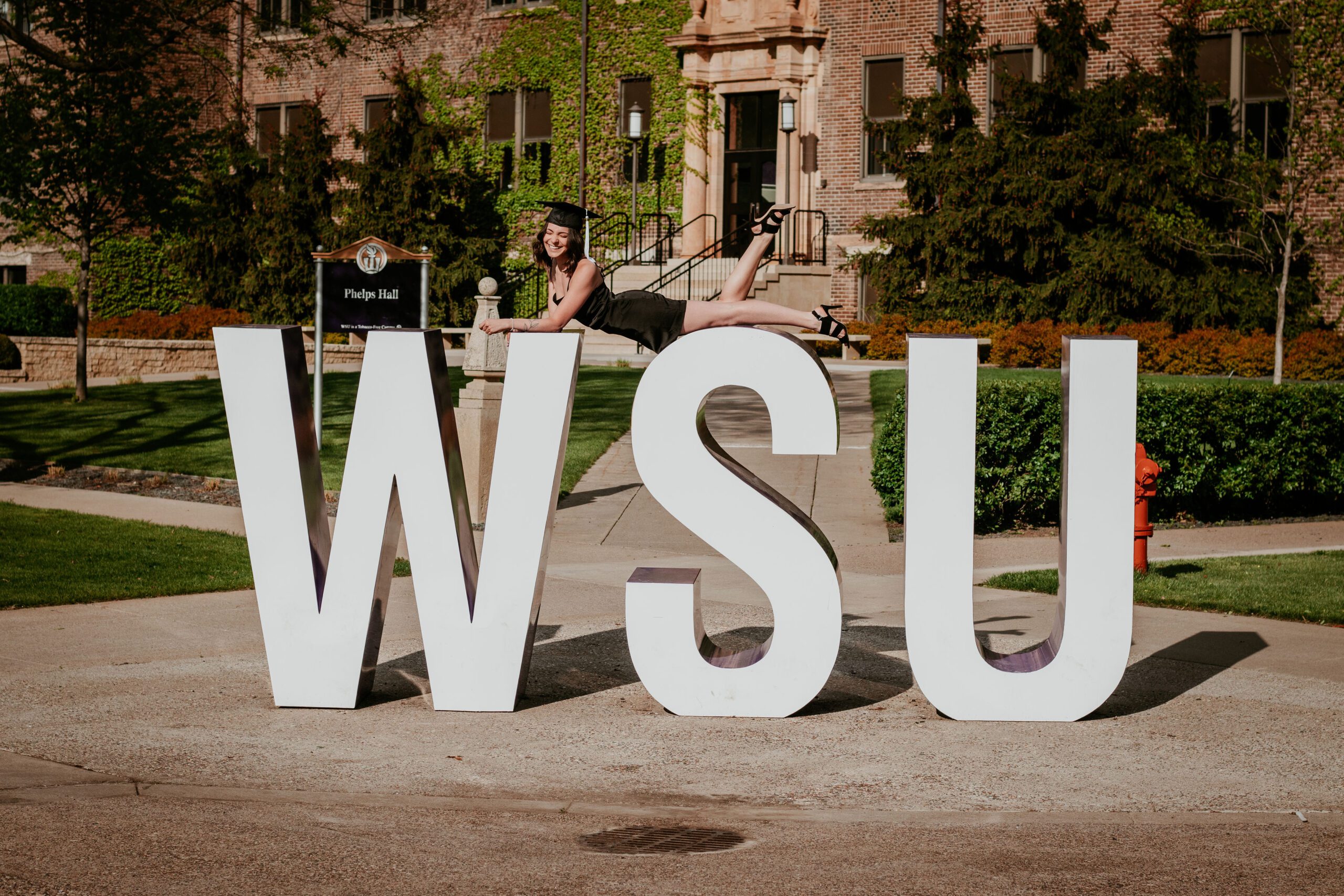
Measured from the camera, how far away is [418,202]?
29.3 m

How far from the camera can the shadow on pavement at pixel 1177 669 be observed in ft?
21.3

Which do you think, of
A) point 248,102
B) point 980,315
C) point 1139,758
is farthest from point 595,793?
point 248,102

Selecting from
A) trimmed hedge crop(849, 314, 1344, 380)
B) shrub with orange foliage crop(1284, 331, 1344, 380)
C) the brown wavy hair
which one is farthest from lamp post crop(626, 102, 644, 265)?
the brown wavy hair

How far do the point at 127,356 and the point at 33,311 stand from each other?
23.7 feet

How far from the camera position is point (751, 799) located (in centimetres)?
508

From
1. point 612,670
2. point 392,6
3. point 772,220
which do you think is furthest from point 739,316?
point 392,6

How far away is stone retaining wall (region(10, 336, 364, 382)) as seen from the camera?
2531cm

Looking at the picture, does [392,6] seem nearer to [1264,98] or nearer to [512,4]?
[512,4]

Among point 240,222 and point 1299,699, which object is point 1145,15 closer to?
point 240,222

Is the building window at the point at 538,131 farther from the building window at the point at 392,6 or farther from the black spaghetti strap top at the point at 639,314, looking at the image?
the black spaghetti strap top at the point at 639,314

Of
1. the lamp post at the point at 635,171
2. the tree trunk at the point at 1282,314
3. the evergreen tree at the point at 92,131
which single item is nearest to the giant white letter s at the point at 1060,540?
the evergreen tree at the point at 92,131

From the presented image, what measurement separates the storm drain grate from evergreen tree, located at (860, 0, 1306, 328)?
19146 mm

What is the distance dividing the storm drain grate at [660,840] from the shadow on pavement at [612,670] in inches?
66.6

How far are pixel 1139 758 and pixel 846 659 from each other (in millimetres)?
2090
